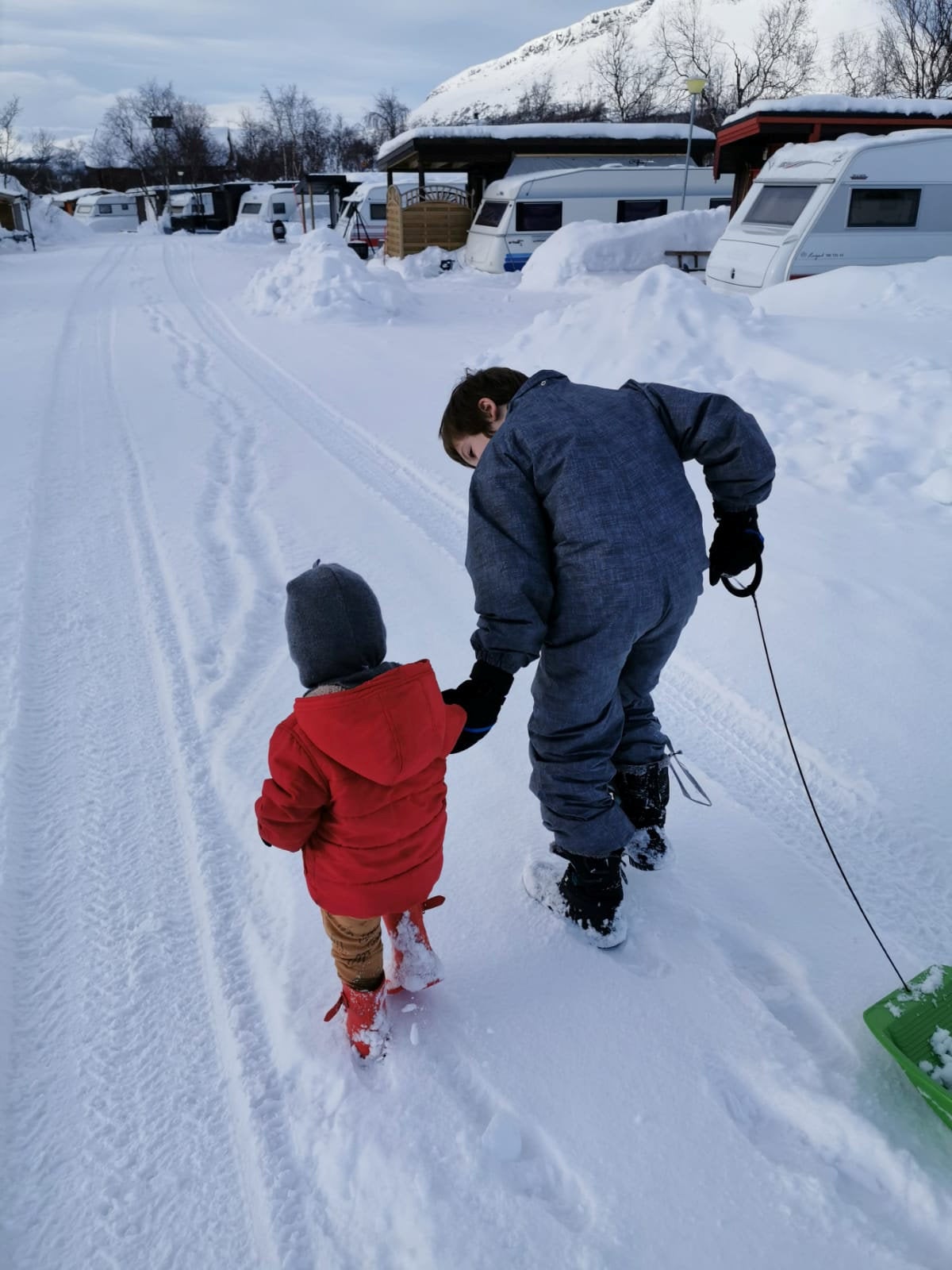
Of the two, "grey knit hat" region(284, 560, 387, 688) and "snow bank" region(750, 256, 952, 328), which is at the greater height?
"snow bank" region(750, 256, 952, 328)

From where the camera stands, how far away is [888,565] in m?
3.90

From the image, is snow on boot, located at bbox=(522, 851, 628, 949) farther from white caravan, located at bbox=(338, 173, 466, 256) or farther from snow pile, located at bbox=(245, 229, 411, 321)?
white caravan, located at bbox=(338, 173, 466, 256)

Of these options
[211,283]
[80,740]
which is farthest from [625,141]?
[80,740]

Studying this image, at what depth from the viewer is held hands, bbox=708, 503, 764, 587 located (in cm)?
209

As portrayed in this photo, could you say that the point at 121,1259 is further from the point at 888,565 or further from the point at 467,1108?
the point at 888,565

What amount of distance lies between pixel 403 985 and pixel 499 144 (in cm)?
2086

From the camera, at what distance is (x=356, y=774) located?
166cm

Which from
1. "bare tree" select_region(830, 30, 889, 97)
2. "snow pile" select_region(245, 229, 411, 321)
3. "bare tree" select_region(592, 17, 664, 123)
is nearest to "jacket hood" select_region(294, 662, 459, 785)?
"snow pile" select_region(245, 229, 411, 321)

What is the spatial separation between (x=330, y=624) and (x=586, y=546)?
1.92ft

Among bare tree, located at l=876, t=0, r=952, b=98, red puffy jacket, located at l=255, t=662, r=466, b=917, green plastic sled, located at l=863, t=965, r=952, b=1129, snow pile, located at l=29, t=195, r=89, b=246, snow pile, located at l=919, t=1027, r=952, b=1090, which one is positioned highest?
bare tree, located at l=876, t=0, r=952, b=98

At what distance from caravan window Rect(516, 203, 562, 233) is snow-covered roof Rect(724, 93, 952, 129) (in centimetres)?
389

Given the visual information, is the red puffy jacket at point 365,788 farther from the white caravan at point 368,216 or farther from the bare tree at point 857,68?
the bare tree at point 857,68

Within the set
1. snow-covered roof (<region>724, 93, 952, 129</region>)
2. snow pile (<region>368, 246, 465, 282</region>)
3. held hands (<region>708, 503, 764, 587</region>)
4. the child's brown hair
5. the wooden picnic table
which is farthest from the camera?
snow pile (<region>368, 246, 465, 282</region>)

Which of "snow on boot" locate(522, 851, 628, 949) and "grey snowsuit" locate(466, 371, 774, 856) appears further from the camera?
"snow on boot" locate(522, 851, 628, 949)
